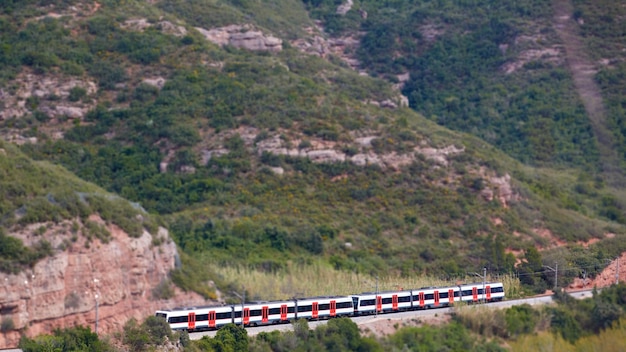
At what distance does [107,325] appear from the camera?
60.1m

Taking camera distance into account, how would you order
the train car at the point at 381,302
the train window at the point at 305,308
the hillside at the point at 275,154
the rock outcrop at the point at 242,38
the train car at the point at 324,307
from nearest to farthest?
the train window at the point at 305,308 < the train car at the point at 324,307 < the train car at the point at 381,302 < the hillside at the point at 275,154 < the rock outcrop at the point at 242,38

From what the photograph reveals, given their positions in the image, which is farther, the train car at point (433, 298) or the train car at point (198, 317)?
the train car at point (433, 298)

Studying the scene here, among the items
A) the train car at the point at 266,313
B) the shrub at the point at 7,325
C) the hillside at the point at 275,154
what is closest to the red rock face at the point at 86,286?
the shrub at the point at 7,325

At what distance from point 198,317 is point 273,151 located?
3308 centimetres

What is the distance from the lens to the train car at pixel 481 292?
206 feet

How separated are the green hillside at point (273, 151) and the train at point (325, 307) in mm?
7404

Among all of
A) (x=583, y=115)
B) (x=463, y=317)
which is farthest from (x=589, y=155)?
(x=463, y=317)

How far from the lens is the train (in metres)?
57.1

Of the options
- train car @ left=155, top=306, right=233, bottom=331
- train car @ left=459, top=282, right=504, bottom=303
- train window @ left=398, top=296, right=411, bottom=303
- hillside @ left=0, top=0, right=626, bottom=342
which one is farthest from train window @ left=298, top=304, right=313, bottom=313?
hillside @ left=0, top=0, right=626, bottom=342

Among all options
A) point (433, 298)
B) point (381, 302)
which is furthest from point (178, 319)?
point (433, 298)

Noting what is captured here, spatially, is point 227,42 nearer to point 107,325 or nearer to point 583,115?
point 583,115

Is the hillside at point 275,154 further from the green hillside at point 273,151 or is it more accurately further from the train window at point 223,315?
the train window at point 223,315

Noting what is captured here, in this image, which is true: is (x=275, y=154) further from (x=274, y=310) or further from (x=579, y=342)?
(x=579, y=342)

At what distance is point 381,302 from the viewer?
61.4 metres
